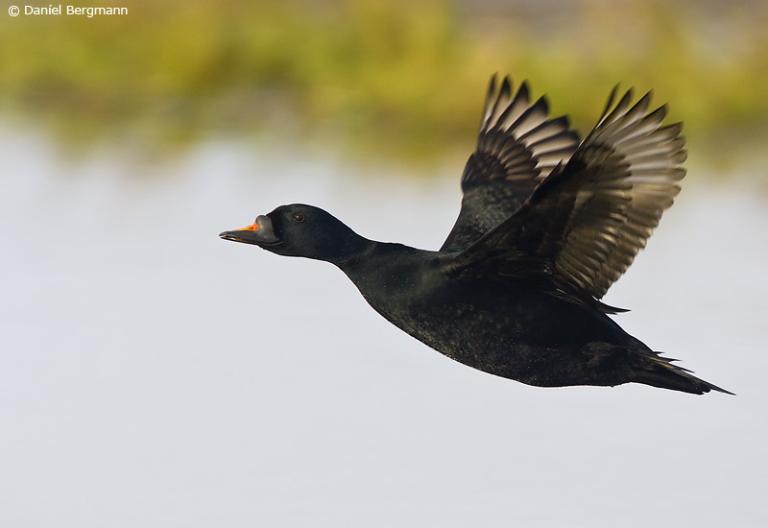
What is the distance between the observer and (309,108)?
49.8ft

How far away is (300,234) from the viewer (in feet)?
21.7

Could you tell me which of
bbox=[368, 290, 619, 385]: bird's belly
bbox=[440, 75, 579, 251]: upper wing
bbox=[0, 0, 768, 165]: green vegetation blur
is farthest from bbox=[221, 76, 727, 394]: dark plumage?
bbox=[0, 0, 768, 165]: green vegetation blur

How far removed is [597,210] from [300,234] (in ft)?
4.21

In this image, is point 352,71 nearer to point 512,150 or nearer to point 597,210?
point 512,150

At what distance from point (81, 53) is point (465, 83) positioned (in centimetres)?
412

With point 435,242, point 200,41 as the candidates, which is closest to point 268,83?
point 200,41

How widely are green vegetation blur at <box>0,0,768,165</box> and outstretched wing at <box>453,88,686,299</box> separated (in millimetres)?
7095

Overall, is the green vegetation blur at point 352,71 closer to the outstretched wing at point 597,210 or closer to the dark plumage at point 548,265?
the dark plumage at point 548,265

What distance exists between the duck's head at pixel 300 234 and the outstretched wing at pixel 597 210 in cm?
61

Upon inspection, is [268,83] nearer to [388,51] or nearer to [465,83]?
[388,51]

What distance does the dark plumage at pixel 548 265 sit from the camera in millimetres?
5824

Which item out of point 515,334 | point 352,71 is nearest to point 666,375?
point 515,334

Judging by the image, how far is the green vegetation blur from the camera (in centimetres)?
1415

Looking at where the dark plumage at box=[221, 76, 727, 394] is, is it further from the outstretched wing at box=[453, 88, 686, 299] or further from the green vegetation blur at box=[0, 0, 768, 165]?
the green vegetation blur at box=[0, 0, 768, 165]
